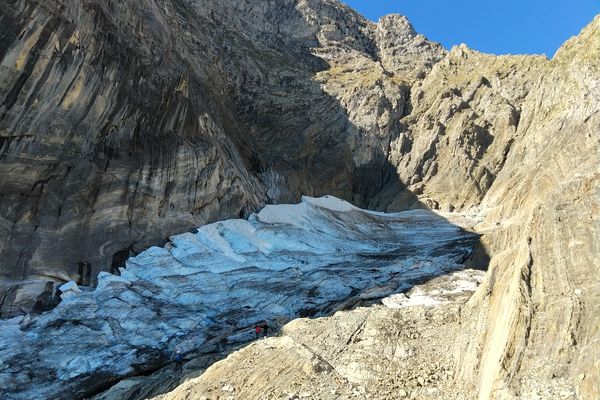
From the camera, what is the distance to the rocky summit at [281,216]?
12875mm

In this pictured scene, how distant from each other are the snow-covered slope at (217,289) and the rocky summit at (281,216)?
142 mm

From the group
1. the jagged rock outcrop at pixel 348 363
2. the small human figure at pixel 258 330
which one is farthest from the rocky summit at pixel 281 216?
the small human figure at pixel 258 330

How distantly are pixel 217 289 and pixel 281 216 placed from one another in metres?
Result: 13.2

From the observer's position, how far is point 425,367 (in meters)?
13.1

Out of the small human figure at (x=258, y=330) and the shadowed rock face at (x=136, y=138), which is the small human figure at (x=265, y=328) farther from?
the shadowed rock face at (x=136, y=138)

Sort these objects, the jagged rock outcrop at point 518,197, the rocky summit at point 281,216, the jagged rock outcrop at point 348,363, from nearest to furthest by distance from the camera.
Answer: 1. the jagged rock outcrop at point 518,197
2. the jagged rock outcrop at point 348,363
3. the rocky summit at point 281,216

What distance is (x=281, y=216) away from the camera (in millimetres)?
40344

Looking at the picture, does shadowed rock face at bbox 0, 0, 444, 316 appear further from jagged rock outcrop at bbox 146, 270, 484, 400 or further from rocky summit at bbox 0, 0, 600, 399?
jagged rock outcrop at bbox 146, 270, 484, 400

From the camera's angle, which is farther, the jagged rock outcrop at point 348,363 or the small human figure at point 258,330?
the small human figure at point 258,330

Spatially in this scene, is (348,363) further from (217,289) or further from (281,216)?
(281,216)

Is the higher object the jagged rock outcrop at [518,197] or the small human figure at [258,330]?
the jagged rock outcrop at [518,197]

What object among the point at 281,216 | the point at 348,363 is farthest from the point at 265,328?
the point at 281,216

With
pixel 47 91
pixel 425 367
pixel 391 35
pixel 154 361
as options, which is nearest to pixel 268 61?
pixel 391 35

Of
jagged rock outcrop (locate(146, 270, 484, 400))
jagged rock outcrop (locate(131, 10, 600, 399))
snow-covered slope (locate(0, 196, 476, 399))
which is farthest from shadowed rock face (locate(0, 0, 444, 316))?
jagged rock outcrop (locate(146, 270, 484, 400))
